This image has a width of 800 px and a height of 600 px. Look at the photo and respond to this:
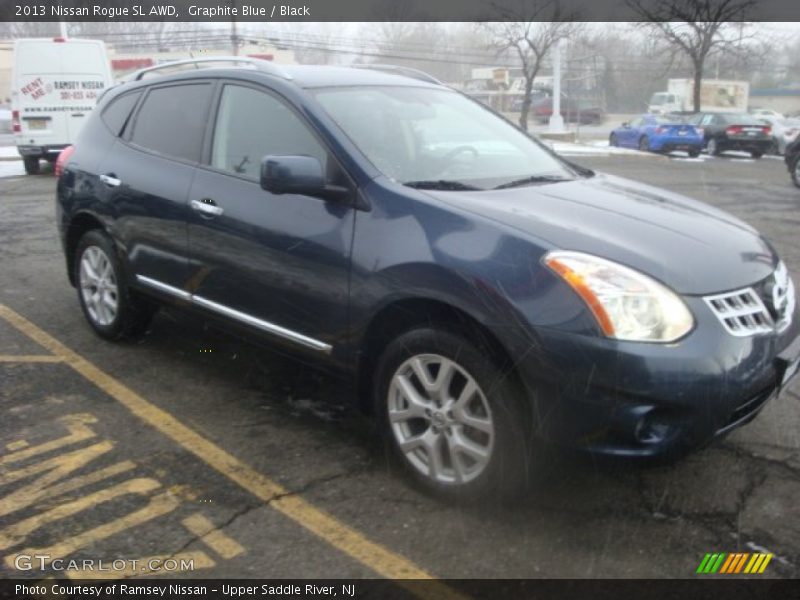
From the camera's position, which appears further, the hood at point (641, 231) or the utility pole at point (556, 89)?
the utility pole at point (556, 89)

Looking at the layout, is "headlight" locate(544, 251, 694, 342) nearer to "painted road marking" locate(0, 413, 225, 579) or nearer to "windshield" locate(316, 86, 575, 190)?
"windshield" locate(316, 86, 575, 190)

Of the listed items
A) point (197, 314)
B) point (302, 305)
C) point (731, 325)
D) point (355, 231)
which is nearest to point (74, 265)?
point (197, 314)

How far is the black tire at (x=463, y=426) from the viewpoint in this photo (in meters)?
2.74

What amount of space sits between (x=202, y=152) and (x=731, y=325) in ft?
9.10

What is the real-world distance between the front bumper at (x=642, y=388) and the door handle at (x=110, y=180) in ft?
9.82

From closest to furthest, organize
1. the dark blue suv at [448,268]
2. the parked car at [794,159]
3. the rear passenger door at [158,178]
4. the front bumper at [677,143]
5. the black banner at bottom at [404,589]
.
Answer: the black banner at bottom at [404,589]
the dark blue suv at [448,268]
the rear passenger door at [158,178]
the parked car at [794,159]
the front bumper at [677,143]

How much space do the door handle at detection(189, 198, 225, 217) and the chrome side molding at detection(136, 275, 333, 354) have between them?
18.1 inches

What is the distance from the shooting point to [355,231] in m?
3.19

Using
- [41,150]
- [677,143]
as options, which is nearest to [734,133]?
[677,143]

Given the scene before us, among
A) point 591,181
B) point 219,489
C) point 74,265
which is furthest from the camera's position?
point 74,265

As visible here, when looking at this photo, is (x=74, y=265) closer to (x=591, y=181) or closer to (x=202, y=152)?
(x=202, y=152)

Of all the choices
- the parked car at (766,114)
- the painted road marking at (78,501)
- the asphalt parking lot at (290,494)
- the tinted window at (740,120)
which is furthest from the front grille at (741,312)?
the parked car at (766,114)

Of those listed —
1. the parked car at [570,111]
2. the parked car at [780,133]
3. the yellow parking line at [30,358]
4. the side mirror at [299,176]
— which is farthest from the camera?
the parked car at [570,111]

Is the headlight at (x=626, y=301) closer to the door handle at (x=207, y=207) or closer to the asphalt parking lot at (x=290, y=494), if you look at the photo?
the asphalt parking lot at (x=290, y=494)
